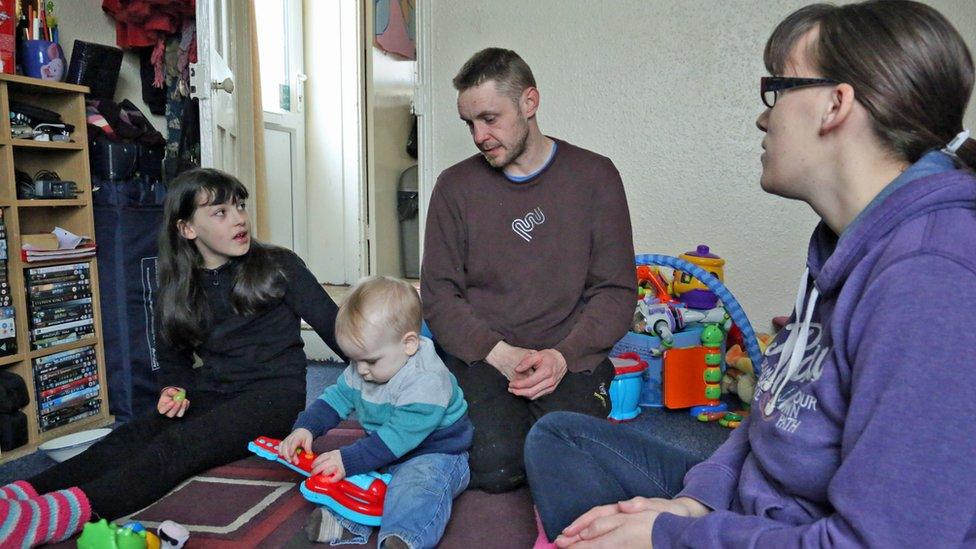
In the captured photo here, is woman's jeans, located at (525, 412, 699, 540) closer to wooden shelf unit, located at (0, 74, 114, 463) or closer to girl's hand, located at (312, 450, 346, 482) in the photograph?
girl's hand, located at (312, 450, 346, 482)

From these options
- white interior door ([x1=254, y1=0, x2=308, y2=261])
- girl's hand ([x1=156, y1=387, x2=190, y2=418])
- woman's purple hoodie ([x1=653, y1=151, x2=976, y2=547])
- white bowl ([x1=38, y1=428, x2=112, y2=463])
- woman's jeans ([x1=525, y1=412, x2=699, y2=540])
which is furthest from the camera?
white interior door ([x1=254, y1=0, x2=308, y2=261])

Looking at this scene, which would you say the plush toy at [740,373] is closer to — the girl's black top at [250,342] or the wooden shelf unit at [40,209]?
the girl's black top at [250,342]

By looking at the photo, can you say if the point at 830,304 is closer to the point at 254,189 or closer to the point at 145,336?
the point at 145,336

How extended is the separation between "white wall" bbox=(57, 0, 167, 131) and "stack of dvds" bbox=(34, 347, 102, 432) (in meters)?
1.22

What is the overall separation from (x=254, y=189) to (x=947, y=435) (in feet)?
10.3

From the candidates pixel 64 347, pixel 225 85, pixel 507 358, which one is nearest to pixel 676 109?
pixel 507 358

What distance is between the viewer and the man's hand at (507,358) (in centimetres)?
157

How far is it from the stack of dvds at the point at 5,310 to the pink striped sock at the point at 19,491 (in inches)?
33.8

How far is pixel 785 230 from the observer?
2654 millimetres

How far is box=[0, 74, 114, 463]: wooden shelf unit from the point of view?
2.09 meters

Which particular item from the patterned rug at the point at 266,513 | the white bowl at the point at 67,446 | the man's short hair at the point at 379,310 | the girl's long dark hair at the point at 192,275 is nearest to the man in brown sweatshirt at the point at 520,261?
the patterned rug at the point at 266,513

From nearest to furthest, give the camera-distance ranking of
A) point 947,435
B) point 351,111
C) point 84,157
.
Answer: point 947,435
point 84,157
point 351,111

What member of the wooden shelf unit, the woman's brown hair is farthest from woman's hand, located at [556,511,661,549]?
the wooden shelf unit

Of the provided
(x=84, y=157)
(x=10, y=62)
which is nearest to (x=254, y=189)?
(x=84, y=157)
